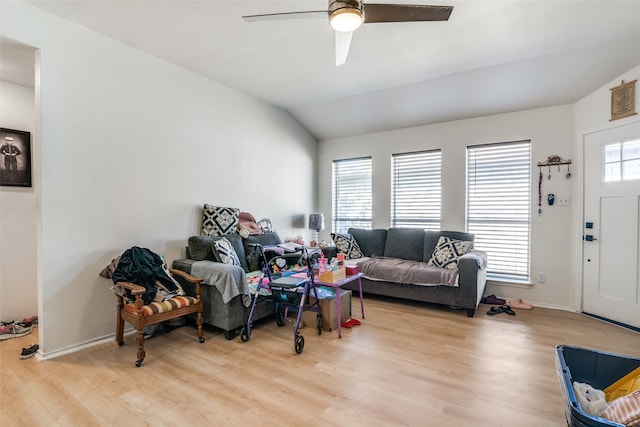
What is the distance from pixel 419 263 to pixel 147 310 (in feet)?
11.2

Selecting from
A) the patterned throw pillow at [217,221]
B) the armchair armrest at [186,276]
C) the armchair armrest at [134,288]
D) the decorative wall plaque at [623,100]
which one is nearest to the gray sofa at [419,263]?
the patterned throw pillow at [217,221]

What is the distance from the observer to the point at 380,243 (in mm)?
4977

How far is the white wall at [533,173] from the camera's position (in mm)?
3932

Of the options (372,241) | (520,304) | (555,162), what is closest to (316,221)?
(372,241)

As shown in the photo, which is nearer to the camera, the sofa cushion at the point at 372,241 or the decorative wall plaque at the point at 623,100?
the decorative wall plaque at the point at 623,100

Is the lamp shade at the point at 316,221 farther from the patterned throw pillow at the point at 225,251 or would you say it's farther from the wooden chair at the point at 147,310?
the wooden chair at the point at 147,310

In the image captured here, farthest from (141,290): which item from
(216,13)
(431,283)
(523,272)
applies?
(523,272)

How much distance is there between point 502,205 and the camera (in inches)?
172

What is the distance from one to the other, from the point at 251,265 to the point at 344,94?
275 centimetres

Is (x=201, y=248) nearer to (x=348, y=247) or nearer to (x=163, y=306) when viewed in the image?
(x=163, y=306)

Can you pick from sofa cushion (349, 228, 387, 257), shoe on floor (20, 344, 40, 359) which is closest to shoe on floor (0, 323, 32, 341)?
shoe on floor (20, 344, 40, 359)

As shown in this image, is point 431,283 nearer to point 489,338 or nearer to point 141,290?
point 489,338

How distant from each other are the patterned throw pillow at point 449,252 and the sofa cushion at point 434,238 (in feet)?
0.61

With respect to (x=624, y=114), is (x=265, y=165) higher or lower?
lower
